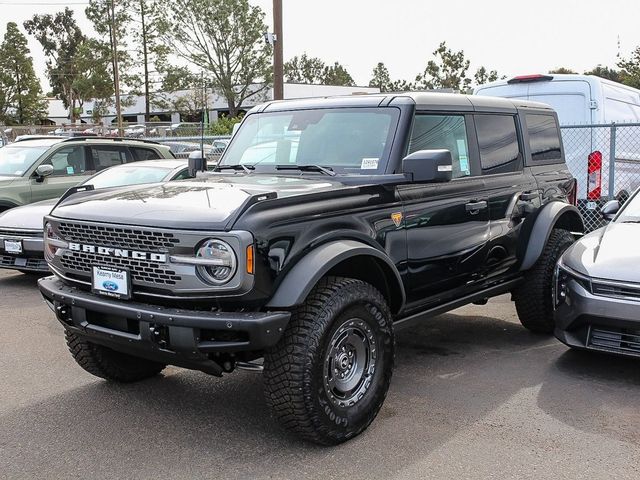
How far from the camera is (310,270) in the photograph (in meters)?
3.43

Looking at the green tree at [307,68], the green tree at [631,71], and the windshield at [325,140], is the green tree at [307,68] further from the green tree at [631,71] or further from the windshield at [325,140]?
the windshield at [325,140]

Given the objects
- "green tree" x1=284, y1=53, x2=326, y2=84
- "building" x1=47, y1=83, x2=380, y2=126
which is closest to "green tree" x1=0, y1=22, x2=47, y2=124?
"building" x1=47, y1=83, x2=380, y2=126

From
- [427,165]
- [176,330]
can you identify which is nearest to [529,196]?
[427,165]

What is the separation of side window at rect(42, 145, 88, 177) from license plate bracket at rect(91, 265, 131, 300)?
6.68 metres

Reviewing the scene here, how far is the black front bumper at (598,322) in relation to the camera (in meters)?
4.46

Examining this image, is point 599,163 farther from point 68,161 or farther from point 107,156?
point 68,161

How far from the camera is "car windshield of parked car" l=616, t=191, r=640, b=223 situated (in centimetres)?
554

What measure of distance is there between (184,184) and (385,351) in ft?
5.55

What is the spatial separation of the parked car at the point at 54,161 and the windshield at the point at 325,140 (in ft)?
17.8

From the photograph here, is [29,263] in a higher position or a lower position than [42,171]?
lower

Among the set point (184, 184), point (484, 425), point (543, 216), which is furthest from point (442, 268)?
point (184, 184)

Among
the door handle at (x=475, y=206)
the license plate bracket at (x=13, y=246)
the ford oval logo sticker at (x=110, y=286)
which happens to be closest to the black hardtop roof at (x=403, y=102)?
the door handle at (x=475, y=206)

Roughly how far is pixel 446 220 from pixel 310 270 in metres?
1.54

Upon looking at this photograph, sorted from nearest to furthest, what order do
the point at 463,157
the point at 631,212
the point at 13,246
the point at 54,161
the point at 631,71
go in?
the point at 463,157 < the point at 631,212 < the point at 13,246 < the point at 54,161 < the point at 631,71
